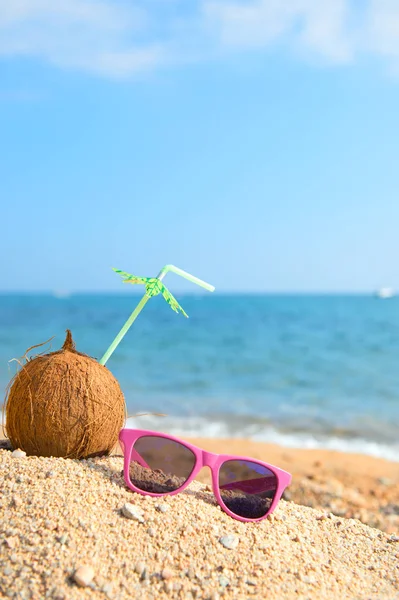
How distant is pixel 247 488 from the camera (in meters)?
3.56

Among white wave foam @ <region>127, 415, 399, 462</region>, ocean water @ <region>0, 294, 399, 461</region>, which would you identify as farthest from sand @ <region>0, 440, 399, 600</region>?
white wave foam @ <region>127, 415, 399, 462</region>

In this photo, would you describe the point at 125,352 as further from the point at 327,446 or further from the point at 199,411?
the point at 327,446

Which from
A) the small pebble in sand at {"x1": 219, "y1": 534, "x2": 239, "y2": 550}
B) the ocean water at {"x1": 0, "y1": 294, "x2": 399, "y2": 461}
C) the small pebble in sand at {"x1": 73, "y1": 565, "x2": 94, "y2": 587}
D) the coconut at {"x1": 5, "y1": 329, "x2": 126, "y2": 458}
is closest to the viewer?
the small pebble in sand at {"x1": 73, "y1": 565, "x2": 94, "y2": 587}

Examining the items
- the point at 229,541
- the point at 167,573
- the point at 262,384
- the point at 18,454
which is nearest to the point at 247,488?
the point at 229,541

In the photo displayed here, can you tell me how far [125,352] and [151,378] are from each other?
5446 mm

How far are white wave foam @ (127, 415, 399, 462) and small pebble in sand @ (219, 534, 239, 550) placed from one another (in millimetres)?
7376

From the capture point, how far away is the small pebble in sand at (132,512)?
3.15 meters

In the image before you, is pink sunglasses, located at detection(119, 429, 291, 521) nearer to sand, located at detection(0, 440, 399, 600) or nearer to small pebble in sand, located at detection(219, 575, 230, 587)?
sand, located at detection(0, 440, 399, 600)

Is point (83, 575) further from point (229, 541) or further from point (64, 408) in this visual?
point (64, 408)

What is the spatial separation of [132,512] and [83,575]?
47 cm

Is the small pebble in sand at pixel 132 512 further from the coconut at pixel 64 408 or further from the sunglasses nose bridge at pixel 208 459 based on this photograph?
the coconut at pixel 64 408

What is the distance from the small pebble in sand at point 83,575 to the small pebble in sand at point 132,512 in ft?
1.31

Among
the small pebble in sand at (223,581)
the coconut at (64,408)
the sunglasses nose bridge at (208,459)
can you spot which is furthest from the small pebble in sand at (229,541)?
the coconut at (64,408)

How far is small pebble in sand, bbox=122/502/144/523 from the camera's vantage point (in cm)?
315
